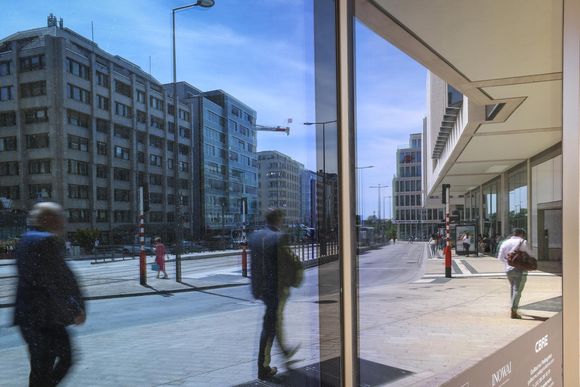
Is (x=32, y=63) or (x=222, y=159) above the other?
(x=32, y=63)

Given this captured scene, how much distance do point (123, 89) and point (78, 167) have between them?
0.78ft

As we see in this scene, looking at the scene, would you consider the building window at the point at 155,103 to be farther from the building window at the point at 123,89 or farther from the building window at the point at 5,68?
the building window at the point at 5,68

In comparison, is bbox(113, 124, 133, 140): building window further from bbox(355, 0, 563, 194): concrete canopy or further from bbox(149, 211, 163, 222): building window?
bbox(355, 0, 563, 194): concrete canopy

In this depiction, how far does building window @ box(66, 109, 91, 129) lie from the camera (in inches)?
39.8

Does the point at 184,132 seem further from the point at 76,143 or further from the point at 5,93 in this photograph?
the point at 5,93

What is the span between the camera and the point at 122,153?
111cm

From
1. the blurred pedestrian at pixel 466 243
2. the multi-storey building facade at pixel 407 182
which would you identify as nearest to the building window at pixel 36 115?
the multi-storey building facade at pixel 407 182

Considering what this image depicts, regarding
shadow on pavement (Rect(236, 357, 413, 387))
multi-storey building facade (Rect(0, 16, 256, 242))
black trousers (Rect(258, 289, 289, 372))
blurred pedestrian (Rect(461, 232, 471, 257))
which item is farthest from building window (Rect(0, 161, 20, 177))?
blurred pedestrian (Rect(461, 232, 471, 257))

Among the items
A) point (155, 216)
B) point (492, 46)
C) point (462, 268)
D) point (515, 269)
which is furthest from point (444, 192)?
point (155, 216)

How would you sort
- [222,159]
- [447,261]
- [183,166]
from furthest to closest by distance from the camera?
[447,261] < [222,159] < [183,166]

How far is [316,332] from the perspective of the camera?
1.48 metres

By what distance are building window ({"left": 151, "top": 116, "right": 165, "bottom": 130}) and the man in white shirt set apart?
4.05 metres

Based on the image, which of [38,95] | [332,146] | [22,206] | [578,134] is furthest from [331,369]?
[578,134]

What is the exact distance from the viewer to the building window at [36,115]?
0.96 m
